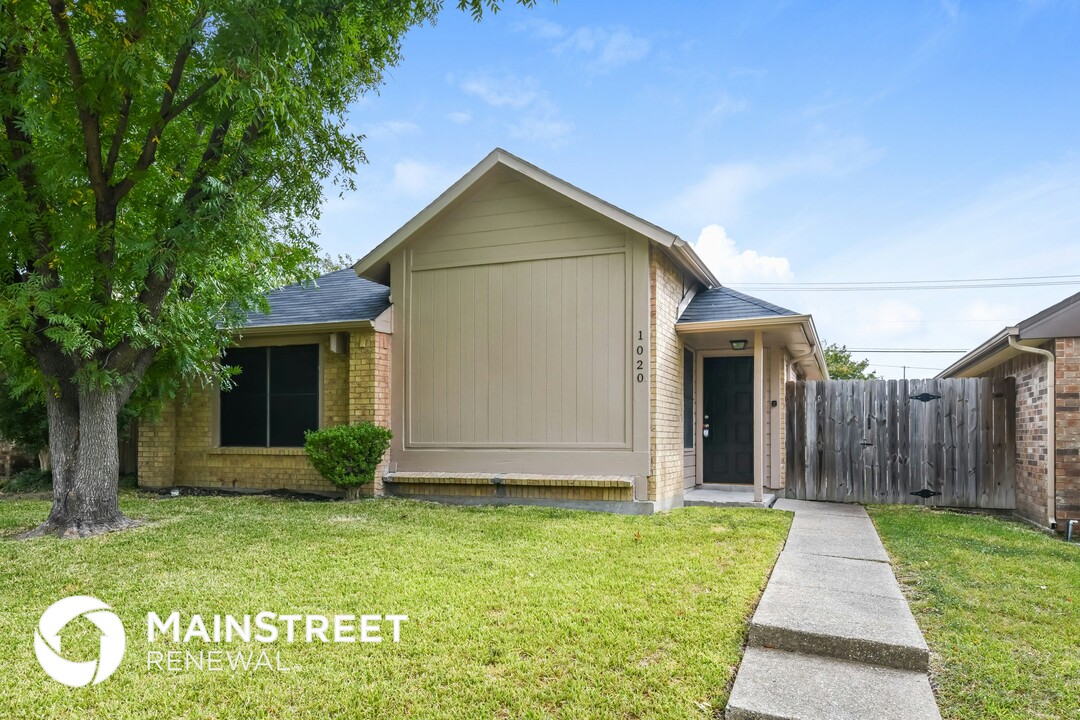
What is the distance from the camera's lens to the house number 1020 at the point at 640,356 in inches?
307

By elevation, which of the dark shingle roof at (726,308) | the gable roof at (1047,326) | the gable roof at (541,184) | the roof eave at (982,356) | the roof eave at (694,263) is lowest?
the roof eave at (982,356)

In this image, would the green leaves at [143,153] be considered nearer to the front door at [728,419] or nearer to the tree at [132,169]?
the tree at [132,169]

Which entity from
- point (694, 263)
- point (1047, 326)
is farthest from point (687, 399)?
point (1047, 326)

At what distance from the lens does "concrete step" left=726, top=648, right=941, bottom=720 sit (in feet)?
8.78

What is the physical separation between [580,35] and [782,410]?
677cm

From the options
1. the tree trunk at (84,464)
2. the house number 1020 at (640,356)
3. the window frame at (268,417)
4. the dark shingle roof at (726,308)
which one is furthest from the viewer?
the window frame at (268,417)

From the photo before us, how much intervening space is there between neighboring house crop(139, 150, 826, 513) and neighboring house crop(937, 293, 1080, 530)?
2.47m

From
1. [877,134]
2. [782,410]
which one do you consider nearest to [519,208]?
[782,410]

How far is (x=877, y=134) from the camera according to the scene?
13.9 m

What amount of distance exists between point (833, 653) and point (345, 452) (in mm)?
6220

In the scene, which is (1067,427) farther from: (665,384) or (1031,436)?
(665,384)

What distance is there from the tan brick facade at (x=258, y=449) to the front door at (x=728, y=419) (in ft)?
16.5

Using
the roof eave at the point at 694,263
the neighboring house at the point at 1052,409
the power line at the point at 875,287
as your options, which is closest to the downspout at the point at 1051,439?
the neighboring house at the point at 1052,409

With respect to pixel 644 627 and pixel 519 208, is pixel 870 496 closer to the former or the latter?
pixel 519 208
